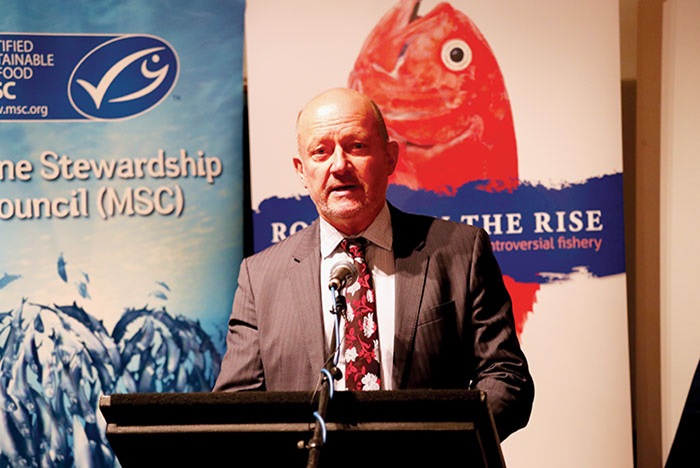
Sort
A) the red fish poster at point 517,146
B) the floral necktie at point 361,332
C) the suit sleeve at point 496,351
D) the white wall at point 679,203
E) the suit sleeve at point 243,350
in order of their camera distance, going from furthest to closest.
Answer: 1. the white wall at point 679,203
2. the red fish poster at point 517,146
3. the suit sleeve at point 243,350
4. the floral necktie at point 361,332
5. the suit sleeve at point 496,351

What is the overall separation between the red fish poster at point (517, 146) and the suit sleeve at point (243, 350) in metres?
1.17

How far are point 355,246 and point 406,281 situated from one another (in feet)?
0.61

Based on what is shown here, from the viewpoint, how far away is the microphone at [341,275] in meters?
1.56

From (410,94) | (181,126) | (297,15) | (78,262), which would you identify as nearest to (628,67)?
(410,94)

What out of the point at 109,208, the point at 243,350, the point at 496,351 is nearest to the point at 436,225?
the point at 496,351

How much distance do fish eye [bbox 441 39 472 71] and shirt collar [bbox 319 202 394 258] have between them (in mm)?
1411

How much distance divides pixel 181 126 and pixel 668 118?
7.26 ft

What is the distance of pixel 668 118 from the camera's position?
3738 mm

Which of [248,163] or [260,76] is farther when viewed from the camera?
[248,163]

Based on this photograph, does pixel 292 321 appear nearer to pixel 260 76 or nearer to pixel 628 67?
pixel 260 76

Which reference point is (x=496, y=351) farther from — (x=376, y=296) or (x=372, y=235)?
(x=372, y=235)

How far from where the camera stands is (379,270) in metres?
2.31

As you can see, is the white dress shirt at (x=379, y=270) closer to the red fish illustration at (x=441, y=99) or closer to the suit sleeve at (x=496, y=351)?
the suit sleeve at (x=496, y=351)

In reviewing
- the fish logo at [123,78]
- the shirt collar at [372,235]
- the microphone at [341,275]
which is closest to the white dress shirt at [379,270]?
the shirt collar at [372,235]
